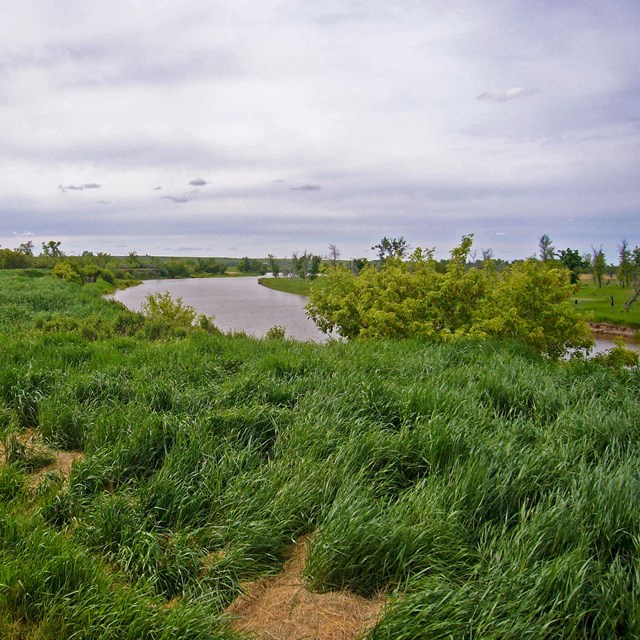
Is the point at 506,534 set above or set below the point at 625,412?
below

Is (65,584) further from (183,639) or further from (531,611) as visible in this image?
(531,611)

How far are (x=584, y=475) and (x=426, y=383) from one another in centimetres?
185

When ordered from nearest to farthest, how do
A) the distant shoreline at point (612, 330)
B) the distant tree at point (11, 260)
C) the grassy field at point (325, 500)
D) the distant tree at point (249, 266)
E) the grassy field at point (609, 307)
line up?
the grassy field at point (325, 500) < the distant shoreline at point (612, 330) < the grassy field at point (609, 307) < the distant tree at point (11, 260) < the distant tree at point (249, 266)

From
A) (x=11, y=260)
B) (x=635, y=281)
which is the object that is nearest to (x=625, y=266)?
(x=635, y=281)

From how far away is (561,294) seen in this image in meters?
10.3

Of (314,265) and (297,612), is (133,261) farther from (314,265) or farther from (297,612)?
(297,612)

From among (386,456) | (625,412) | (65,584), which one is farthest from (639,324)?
(65,584)

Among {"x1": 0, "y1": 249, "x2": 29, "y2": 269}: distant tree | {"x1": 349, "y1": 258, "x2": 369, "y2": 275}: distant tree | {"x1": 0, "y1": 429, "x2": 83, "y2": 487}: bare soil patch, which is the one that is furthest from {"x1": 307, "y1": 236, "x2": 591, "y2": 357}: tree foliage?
{"x1": 0, "y1": 249, "x2": 29, "y2": 269}: distant tree

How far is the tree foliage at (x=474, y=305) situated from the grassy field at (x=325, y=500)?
528 centimetres

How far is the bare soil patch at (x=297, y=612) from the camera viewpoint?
6.66 feet

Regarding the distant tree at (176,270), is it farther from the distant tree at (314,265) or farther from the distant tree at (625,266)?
the distant tree at (625,266)

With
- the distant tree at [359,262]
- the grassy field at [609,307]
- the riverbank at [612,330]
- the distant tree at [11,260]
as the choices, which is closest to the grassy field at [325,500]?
the distant tree at [359,262]

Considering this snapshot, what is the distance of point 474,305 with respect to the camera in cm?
1088

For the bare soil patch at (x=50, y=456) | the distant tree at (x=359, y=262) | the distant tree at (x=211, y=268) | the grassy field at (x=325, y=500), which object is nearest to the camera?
the grassy field at (x=325, y=500)
